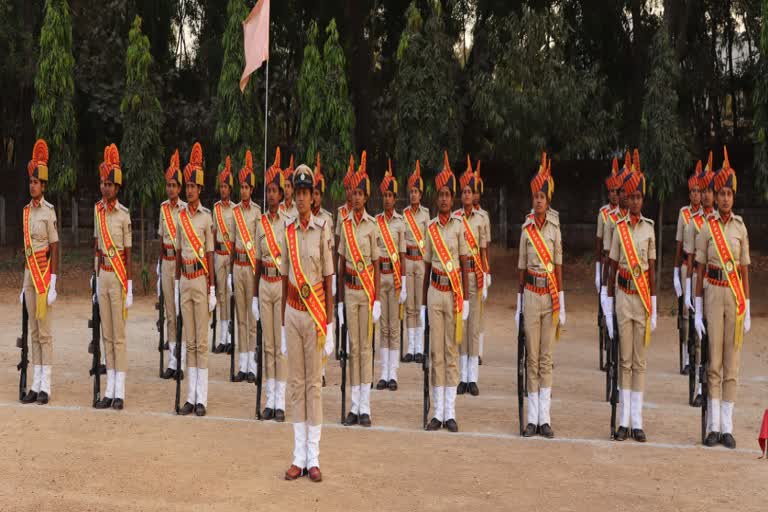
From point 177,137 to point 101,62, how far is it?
2421 millimetres

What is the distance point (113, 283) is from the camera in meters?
8.83

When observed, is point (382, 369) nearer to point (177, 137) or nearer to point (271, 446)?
point (271, 446)

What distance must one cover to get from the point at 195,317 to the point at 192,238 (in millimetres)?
767

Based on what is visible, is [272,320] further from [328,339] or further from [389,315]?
[389,315]

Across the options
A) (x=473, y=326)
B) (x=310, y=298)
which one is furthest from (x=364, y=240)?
(x=473, y=326)

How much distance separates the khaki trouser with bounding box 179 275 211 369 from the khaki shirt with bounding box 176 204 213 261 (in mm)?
237

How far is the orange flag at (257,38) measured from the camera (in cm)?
1390

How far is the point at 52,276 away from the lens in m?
8.96

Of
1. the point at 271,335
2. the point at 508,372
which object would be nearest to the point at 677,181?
the point at 508,372

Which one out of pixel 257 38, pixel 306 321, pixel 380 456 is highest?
pixel 257 38

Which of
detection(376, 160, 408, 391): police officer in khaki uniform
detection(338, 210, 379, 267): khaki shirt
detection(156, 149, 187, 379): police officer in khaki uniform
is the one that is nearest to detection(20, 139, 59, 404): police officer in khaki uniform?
detection(156, 149, 187, 379): police officer in khaki uniform

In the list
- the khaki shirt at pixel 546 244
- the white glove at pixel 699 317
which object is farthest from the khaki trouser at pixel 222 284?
the white glove at pixel 699 317

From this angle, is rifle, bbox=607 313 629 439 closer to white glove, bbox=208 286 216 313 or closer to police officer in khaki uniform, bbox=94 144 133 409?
white glove, bbox=208 286 216 313

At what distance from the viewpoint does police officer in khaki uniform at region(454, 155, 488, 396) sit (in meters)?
9.84
